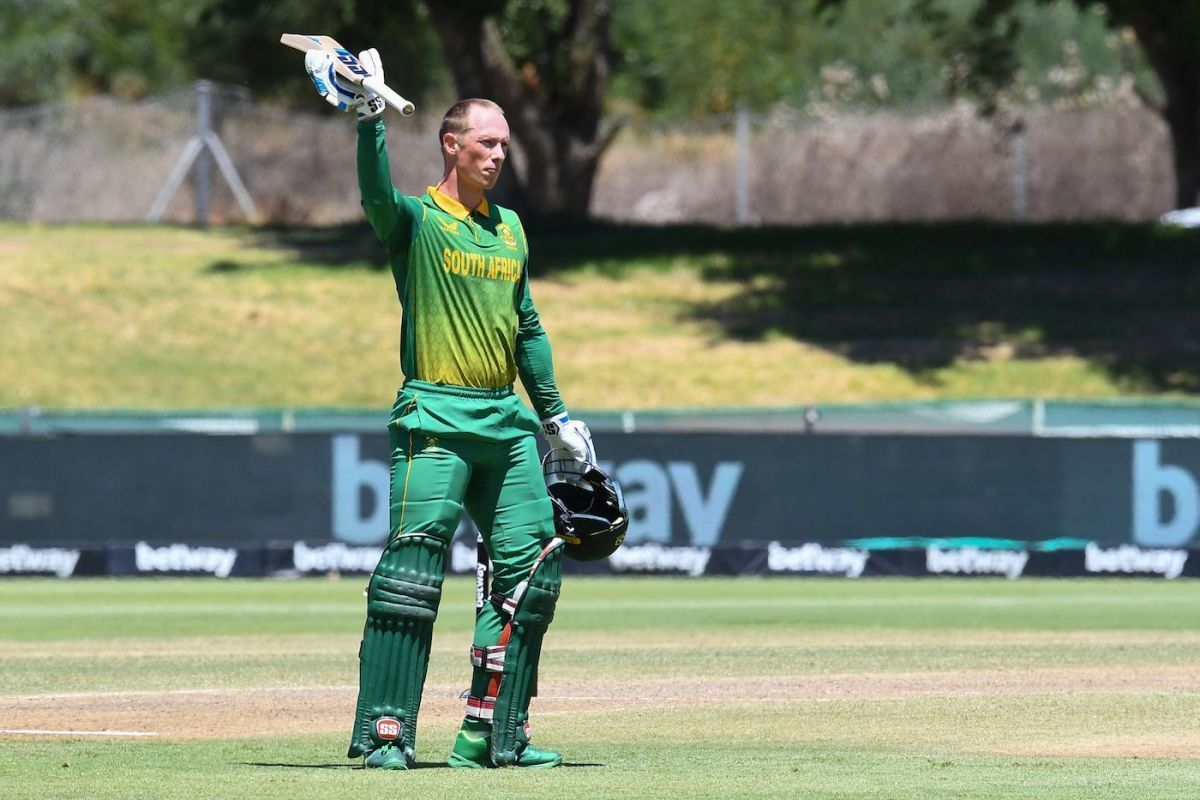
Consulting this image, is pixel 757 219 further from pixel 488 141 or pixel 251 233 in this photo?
pixel 488 141

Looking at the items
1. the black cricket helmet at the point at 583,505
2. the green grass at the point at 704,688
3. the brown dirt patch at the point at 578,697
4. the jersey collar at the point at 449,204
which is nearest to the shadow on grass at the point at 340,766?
the green grass at the point at 704,688

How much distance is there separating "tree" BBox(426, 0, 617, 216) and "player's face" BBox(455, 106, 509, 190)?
97.6 feet

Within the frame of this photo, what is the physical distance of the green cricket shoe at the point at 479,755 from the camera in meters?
7.37

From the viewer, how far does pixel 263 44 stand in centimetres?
5369

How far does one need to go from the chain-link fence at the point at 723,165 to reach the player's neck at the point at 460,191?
31.4 m

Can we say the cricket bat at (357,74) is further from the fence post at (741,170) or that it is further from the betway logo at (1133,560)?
the fence post at (741,170)

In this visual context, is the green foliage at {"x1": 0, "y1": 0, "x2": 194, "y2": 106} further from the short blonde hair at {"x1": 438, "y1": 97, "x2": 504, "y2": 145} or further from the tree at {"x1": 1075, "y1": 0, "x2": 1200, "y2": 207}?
the short blonde hair at {"x1": 438, "y1": 97, "x2": 504, "y2": 145}

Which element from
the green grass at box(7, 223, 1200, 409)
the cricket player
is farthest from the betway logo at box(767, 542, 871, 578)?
the cricket player

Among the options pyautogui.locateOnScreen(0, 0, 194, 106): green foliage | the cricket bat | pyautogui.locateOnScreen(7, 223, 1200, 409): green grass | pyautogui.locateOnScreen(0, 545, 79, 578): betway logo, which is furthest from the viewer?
pyautogui.locateOnScreen(0, 0, 194, 106): green foliage

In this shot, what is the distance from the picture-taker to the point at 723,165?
40906 millimetres

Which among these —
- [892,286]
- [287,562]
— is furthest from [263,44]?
[287,562]

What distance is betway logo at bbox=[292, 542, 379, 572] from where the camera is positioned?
63.9 feet

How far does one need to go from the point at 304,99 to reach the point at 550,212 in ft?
67.4

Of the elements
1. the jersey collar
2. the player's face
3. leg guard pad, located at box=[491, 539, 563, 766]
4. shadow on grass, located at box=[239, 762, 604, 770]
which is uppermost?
the player's face
